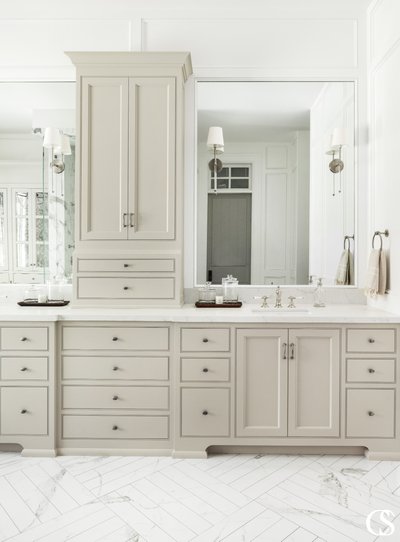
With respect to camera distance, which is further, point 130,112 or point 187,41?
point 187,41

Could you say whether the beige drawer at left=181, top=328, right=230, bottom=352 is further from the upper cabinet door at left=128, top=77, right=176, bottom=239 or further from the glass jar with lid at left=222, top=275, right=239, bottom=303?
the upper cabinet door at left=128, top=77, right=176, bottom=239

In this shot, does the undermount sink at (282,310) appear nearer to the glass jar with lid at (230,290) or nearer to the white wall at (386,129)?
the glass jar with lid at (230,290)

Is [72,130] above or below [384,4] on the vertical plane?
below

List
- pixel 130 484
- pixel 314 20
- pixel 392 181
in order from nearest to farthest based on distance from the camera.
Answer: pixel 130 484 < pixel 392 181 < pixel 314 20

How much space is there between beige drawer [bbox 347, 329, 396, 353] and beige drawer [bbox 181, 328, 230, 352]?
72 centimetres

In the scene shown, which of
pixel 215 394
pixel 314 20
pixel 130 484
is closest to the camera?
pixel 130 484

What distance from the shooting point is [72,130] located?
122 inches

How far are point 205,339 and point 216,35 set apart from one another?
84.3 inches

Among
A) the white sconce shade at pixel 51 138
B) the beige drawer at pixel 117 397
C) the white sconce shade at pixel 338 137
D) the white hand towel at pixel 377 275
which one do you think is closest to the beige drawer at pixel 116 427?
the beige drawer at pixel 117 397

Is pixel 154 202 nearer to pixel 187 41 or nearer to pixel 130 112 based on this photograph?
pixel 130 112

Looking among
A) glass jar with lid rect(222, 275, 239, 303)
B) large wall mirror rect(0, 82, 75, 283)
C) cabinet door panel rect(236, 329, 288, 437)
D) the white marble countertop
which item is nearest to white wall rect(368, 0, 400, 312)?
the white marble countertop

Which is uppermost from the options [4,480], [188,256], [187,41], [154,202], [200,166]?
[187,41]

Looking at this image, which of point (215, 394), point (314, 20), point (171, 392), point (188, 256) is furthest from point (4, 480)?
point (314, 20)

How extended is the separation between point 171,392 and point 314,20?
2.71 m
